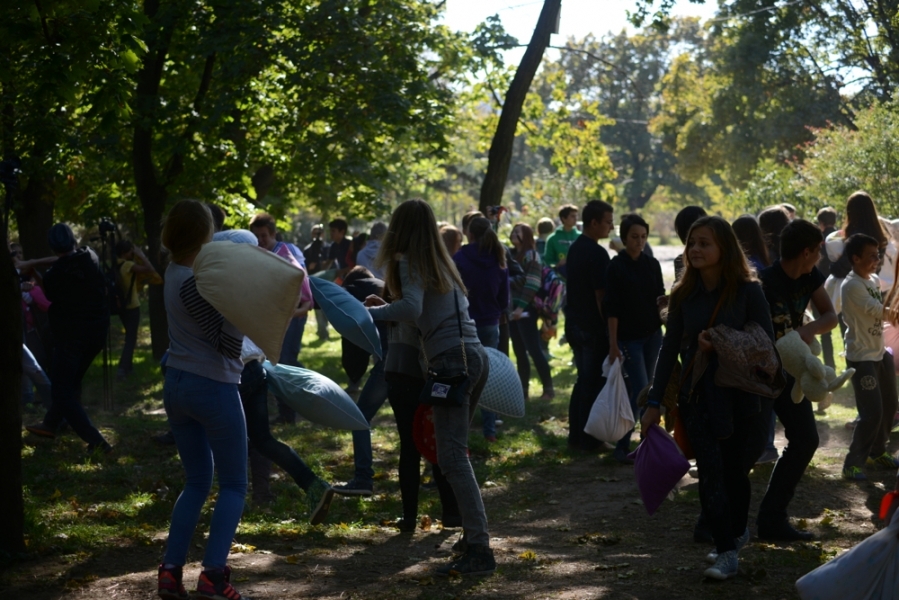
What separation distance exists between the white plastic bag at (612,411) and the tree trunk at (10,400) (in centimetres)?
411

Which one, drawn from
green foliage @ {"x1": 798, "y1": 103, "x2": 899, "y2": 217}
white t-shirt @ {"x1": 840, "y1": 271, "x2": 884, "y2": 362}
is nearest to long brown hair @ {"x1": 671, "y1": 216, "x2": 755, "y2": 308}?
white t-shirt @ {"x1": 840, "y1": 271, "x2": 884, "y2": 362}

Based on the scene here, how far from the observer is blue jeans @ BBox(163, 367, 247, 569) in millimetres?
4699

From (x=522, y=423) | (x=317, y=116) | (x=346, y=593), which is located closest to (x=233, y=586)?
(x=346, y=593)

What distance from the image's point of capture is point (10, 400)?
5.57 metres

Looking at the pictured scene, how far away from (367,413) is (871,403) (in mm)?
3630

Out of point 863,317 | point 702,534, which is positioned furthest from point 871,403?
point 702,534

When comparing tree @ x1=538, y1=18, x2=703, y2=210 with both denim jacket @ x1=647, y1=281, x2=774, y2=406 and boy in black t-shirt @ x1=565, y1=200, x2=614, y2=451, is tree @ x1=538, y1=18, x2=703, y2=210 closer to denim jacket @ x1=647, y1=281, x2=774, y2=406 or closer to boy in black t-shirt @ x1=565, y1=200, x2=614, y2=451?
boy in black t-shirt @ x1=565, y1=200, x2=614, y2=451

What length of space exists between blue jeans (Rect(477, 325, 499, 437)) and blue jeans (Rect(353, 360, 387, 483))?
5.11ft

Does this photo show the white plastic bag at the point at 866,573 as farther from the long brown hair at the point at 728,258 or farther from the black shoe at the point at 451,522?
the black shoe at the point at 451,522

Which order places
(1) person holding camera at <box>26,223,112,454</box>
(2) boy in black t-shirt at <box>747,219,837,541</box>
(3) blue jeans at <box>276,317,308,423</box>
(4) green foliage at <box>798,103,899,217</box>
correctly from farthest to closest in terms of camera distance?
1. (4) green foliage at <box>798,103,899,217</box>
2. (3) blue jeans at <box>276,317,308,423</box>
3. (1) person holding camera at <box>26,223,112,454</box>
4. (2) boy in black t-shirt at <box>747,219,837,541</box>

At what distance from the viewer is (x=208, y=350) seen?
4723mm

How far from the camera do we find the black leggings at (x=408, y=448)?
603cm

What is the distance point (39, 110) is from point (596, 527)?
8279 millimetres

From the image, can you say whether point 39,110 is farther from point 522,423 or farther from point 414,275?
point 414,275
